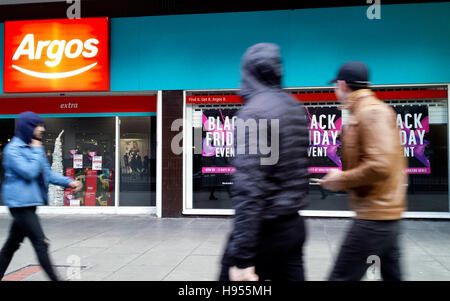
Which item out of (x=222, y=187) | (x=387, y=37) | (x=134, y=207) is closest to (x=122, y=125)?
(x=134, y=207)

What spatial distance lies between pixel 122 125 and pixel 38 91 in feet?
6.79

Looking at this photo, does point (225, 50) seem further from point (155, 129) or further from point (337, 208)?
point (337, 208)

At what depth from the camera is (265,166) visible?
204cm

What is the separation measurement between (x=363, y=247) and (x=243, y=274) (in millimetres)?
944

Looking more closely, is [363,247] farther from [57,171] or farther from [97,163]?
[57,171]

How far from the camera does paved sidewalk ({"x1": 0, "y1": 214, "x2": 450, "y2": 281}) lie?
16.6ft

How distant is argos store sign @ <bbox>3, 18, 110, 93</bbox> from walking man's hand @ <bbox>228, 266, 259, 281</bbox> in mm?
8062

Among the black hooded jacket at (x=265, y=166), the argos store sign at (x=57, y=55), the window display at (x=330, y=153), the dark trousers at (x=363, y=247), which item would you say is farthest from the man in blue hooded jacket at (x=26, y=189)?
the argos store sign at (x=57, y=55)

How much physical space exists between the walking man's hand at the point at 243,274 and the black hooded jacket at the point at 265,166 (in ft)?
0.09

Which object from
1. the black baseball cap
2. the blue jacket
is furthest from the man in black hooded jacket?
the blue jacket

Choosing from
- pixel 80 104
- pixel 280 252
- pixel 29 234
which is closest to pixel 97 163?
pixel 80 104

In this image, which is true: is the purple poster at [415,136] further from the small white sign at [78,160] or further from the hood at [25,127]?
the small white sign at [78,160]

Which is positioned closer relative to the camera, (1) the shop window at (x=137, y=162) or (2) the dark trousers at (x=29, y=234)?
(2) the dark trousers at (x=29, y=234)

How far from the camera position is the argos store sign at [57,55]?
368 inches
